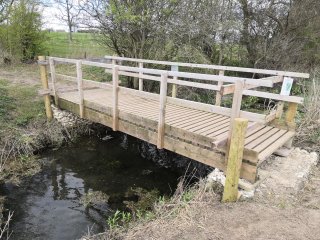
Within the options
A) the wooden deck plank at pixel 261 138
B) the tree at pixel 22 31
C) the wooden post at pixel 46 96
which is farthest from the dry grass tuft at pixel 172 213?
the tree at pixel 22 31

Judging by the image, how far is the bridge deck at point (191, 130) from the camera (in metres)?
4.35

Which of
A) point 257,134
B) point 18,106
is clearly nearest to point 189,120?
point 257,134

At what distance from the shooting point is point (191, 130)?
15.9ft

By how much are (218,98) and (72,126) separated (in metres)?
4.23

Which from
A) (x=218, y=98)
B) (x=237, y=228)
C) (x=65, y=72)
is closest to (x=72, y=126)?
(x=218, y=98)

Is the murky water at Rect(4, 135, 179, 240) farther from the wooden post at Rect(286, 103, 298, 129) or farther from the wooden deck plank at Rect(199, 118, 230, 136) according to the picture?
the wooden post at Rect(286, 103, 298, 129)

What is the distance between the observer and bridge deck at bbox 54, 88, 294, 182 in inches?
171

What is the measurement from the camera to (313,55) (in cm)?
1186

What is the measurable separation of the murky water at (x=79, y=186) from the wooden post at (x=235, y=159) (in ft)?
6.37

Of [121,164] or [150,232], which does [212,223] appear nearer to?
[150,232]

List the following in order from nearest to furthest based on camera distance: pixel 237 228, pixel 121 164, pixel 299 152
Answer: pixel 237 228, pixel 299 152, pixel 121 164

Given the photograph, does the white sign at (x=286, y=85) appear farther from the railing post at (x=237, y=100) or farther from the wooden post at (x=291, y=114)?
the railing post at (x=237, y=100)

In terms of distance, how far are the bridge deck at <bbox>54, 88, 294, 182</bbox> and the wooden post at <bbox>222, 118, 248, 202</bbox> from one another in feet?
0.88

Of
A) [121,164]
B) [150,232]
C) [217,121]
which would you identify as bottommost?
[121,164]
